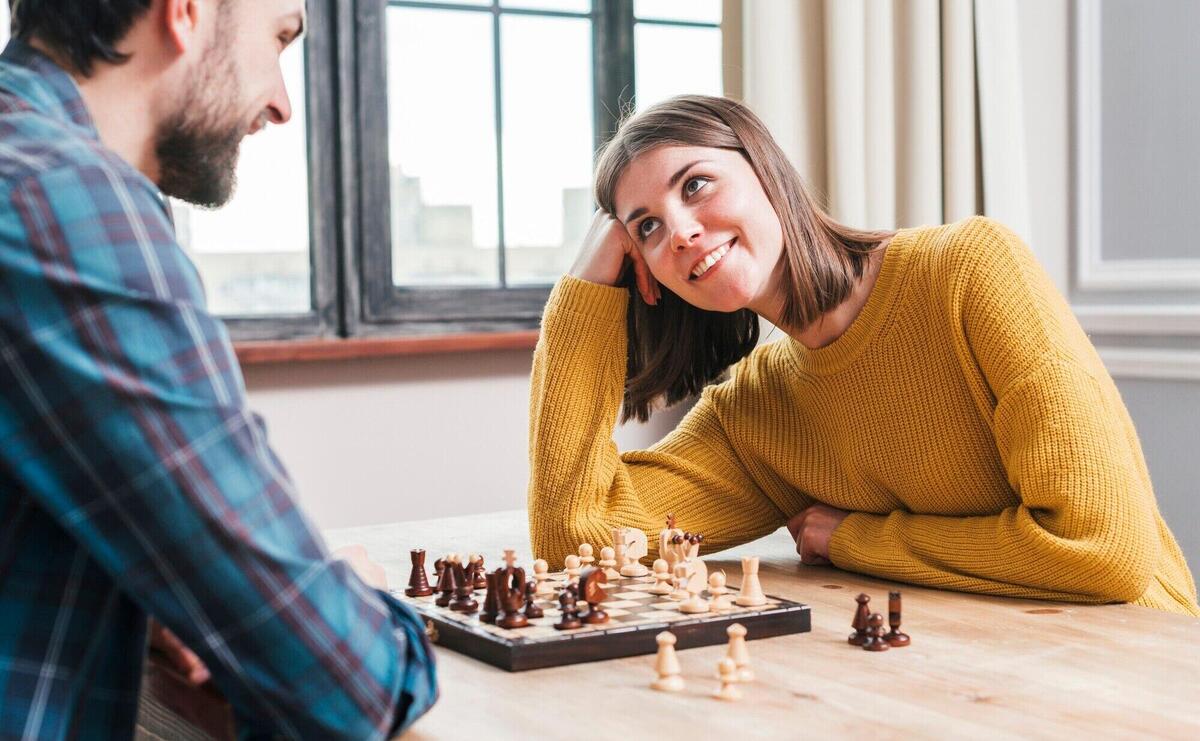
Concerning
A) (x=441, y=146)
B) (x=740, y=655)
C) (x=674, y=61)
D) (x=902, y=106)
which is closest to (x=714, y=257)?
(x=740, y=655)

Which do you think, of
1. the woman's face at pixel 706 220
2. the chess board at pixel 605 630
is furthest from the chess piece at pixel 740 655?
the woman's face at pixel 706 220

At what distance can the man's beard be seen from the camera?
1092 mm

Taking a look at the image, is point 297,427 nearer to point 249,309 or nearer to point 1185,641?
point 249,309

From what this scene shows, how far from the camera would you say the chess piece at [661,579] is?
1478 mm

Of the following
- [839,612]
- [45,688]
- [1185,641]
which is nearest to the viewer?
[45,688]

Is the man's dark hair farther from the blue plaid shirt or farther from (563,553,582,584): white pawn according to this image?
(563,553,582,584): white pawn

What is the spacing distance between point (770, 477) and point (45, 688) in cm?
124

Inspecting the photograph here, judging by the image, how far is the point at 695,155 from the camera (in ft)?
5.94

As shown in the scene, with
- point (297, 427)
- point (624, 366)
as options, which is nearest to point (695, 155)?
point (624, 366)

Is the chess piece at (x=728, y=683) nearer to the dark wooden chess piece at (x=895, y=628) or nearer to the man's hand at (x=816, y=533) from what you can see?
the dark wooden chess piece at (x=895, y=628)

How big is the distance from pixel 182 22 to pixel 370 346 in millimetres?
1792

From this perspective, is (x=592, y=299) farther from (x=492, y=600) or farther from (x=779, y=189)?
(x=492, y=600)

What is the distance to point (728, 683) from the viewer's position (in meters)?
1.14

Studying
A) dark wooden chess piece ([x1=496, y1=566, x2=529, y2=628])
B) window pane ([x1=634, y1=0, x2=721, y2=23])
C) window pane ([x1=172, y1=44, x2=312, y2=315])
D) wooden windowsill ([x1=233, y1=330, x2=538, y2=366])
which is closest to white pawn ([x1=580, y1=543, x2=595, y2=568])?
dark wooden chess piece ([x1=496, y1=566, x2=529, y2=628])
